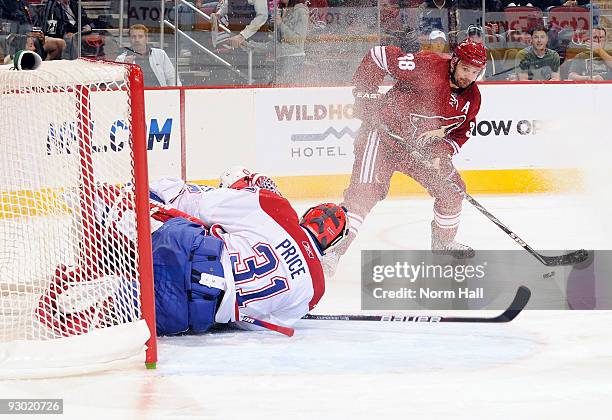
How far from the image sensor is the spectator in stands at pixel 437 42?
7.02 meters

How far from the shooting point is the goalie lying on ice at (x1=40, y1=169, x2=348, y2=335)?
3293mm

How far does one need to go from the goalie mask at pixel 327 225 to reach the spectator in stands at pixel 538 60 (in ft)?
13.0

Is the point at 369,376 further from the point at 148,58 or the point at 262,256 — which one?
the point at 148,58

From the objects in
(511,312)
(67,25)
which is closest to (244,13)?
(67,25)

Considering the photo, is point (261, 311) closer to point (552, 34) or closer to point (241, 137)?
point (241, 137)

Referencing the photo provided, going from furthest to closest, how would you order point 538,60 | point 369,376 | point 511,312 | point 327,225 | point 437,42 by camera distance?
point 538,60, point 437,42, point 511,312, point 327,225, point 369,376

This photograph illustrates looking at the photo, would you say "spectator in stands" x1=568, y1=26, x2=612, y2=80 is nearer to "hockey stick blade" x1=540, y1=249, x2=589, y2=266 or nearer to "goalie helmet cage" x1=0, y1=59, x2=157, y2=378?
"hockey stick blade" x1=540, y1=249, x2=589, y2=266

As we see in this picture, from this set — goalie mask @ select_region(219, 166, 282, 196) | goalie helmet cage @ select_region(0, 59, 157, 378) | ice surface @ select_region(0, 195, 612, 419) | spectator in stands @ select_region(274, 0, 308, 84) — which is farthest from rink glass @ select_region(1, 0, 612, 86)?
goalie helmet cage @ select_region(0, 59, 157, 378)

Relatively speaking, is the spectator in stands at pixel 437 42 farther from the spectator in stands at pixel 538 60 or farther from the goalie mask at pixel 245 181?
the goalie mask at pixel 245 181

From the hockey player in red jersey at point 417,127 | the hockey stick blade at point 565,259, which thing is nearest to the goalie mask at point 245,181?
the hockey player in red jersey at point 417,127

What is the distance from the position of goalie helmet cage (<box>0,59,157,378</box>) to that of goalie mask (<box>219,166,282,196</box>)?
576mm

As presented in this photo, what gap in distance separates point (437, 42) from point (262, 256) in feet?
13.2

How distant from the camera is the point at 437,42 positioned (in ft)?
23.1

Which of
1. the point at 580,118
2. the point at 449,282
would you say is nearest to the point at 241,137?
the point at 580,118
